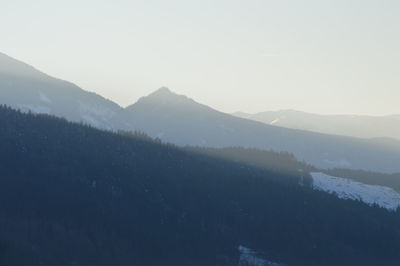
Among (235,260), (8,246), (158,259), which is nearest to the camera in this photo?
(8,246)

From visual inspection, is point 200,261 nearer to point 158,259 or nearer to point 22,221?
point 158,259

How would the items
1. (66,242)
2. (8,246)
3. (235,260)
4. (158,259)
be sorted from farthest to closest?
(235,260) → (158,259) → (66,242) → (8,246)

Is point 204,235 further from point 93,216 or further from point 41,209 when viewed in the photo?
point 41,209

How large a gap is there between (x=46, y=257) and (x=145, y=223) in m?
48.6

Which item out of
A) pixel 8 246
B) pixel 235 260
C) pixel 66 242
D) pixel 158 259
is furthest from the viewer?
pixel 235 260

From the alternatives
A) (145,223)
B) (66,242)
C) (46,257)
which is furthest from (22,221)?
(145,223)

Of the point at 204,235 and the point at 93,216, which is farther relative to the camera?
the point at 204,235

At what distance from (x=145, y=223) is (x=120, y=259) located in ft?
96.3

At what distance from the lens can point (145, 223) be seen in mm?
191625

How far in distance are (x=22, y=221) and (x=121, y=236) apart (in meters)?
21.8

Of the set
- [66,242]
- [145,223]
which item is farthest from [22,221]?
[145,223]

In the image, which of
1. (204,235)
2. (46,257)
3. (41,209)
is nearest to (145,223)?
(204,235)

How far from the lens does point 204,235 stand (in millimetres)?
195250

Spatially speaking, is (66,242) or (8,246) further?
(66,242)
